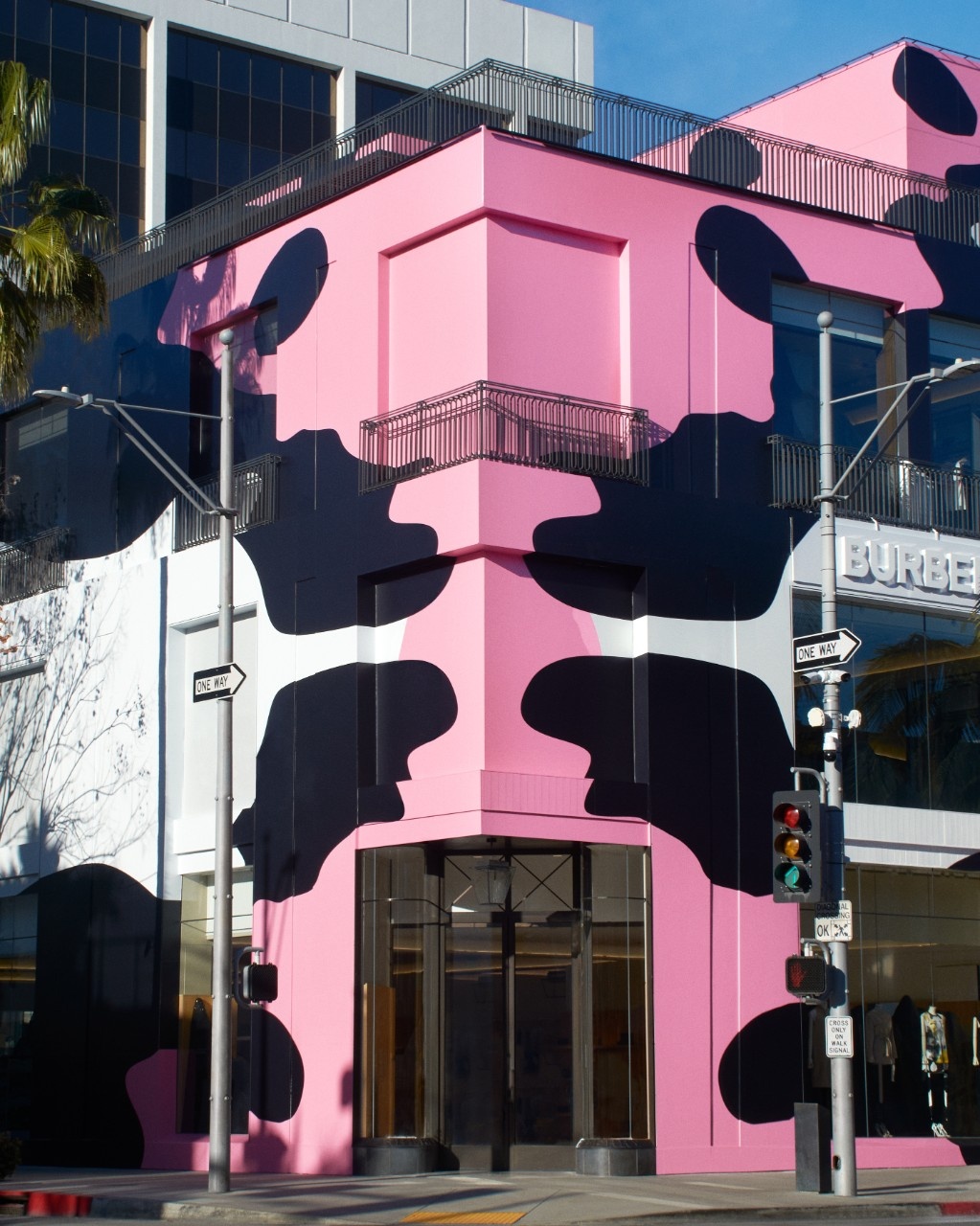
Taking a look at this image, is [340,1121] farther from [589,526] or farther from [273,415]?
[273,415]

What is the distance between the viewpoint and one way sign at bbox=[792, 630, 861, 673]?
21703 mm

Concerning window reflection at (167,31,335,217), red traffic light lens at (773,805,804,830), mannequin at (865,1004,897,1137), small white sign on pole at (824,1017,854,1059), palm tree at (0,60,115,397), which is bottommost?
mannequin at (865,1004,897,1137)

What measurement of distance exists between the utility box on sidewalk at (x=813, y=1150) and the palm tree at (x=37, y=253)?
15.4m

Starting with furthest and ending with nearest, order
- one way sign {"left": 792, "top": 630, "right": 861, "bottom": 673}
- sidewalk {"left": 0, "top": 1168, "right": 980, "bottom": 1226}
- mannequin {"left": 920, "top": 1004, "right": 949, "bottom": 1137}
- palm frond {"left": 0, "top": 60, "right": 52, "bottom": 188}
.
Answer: palm frond {"left": 0, "top": 60, "right": 52, "bottom": 188}, mannequin {"left": 920, "top": 1004, "right": 949, "bottom": 1137}, one way sign {"left": 792, "top": 630, "right": 861, "bottom": 673}, sidewalk {"left": 0, "top": 1168, "right": 980, "bottom": 1226}

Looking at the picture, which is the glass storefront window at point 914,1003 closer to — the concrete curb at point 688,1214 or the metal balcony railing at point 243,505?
the concrete curb at point 688,1214

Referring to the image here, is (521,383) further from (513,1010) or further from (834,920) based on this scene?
(834,920)

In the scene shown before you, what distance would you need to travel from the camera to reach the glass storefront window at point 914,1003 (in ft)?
90.5

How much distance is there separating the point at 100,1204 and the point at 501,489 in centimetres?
1007

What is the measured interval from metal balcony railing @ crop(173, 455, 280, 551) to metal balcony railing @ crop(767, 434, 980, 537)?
290 inches

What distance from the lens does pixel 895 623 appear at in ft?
95.9

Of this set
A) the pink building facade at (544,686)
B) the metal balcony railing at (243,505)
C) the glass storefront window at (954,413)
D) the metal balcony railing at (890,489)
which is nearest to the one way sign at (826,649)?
the pink building facade at (544,686)

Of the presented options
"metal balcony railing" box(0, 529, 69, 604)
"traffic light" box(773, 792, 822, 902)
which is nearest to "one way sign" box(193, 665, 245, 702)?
"traffic light" box(773, 792, 822, 902)

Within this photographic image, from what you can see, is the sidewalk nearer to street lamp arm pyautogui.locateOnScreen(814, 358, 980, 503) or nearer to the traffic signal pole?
the traffic signal pole

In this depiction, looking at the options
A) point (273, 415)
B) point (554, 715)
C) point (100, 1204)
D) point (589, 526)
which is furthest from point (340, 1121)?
point (273, 415)
